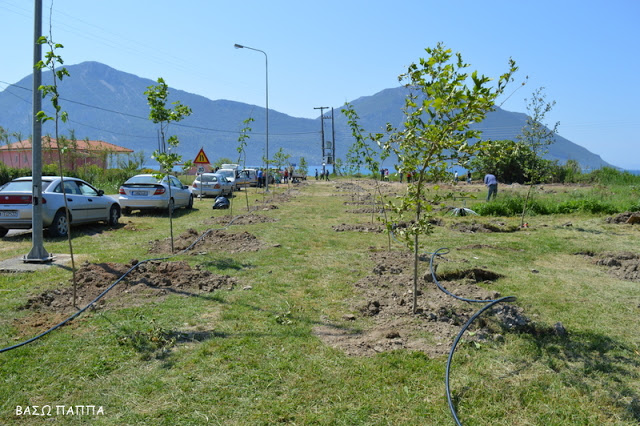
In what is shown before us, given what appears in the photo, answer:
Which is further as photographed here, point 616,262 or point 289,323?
point 616,262

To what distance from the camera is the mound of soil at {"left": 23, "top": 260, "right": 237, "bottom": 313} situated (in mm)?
5613

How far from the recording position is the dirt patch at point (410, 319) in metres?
4.43

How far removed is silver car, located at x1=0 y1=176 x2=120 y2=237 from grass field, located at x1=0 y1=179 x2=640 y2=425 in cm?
420

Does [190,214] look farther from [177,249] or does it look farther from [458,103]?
[458,103]

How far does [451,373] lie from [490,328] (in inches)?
45.3

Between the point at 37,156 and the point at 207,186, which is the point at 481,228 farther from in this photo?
the point at 207,186

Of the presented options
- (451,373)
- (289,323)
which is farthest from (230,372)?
(451,373)

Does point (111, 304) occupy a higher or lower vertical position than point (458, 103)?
lower

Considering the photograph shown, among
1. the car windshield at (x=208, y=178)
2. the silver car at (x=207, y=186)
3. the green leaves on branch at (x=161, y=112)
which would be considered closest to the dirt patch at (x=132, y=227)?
the green leaves on branch at (x=161, y=112)

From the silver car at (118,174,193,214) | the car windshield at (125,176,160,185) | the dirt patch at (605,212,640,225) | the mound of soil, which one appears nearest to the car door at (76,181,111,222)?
the silver car at (118,174,193,214)

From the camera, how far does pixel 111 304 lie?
556cm

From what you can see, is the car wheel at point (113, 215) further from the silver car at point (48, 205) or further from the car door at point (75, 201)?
the car door at point (75, 201)

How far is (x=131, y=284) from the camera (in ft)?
20.9

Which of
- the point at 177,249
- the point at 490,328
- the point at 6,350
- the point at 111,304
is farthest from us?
the point at 177,249
